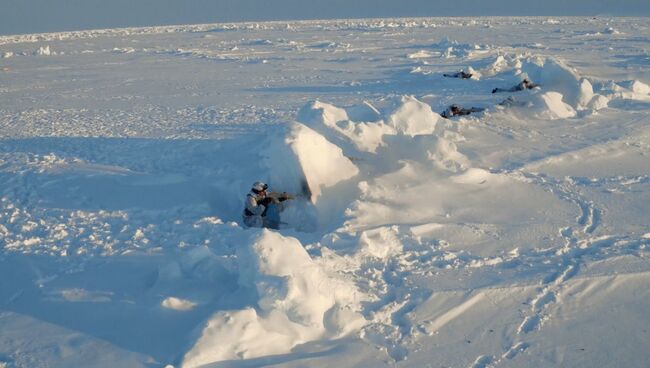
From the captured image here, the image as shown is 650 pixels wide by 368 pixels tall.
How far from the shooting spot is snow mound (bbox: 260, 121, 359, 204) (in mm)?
6535

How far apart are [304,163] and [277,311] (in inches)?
104

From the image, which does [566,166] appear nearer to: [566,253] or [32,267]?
[566,253]

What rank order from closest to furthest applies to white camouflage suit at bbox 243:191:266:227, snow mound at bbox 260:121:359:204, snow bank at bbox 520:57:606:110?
white camouflage suit at bbox 243:191:266:227 < snow mound at bbox 260:121:359:204 < snow bank at bbox 520:57:606:110

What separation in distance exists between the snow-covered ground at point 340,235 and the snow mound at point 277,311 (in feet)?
0.04

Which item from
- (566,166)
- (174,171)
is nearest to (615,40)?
(566,166)

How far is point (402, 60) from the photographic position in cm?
1989

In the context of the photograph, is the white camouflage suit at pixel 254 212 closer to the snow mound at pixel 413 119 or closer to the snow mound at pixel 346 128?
the snow mound at pixel 346 128

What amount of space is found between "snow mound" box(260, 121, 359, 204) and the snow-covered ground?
25mm

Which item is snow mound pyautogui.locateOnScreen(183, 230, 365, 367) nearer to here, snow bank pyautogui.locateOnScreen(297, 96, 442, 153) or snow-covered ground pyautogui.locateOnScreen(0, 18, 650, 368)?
snow-covered ground pyautogui.locateOnScreen(0, 18, 650, 368)

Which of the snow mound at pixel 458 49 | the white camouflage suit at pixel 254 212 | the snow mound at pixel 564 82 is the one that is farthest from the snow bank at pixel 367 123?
the snow mound at pixel 458 49

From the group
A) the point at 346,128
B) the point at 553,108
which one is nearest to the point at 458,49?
the point at 553,108

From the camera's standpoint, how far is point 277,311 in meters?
4.13

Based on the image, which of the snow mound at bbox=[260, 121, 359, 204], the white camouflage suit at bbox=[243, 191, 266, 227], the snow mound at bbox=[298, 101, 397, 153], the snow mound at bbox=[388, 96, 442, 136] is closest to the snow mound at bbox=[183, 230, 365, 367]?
the white camouflage suit at bbox=[243, 191, 266, 227]

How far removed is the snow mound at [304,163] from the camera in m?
6.54
